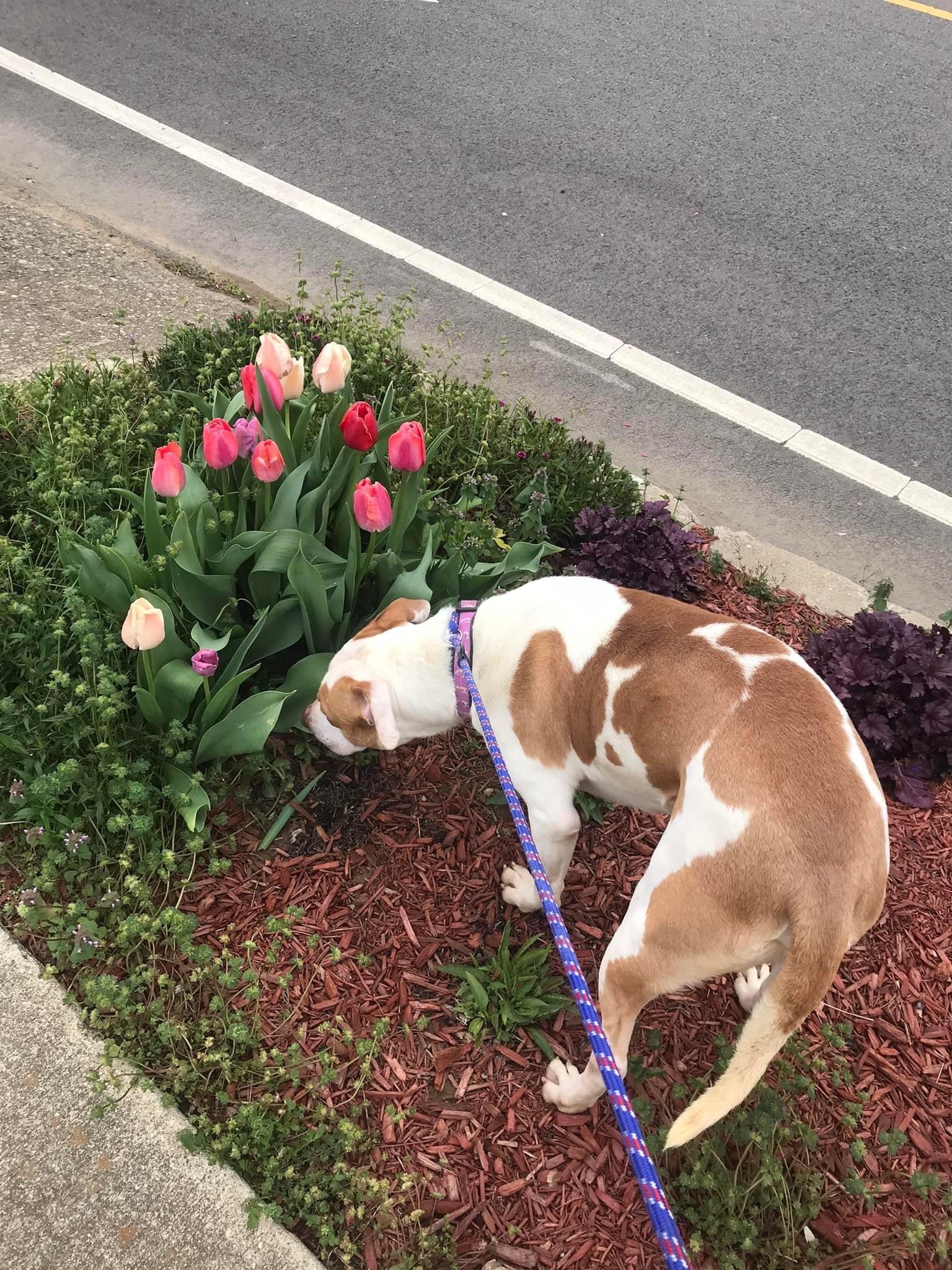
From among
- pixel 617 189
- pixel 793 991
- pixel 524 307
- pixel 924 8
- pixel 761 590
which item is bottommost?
pixel 761 590

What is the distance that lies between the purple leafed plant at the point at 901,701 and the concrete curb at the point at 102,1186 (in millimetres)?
2543

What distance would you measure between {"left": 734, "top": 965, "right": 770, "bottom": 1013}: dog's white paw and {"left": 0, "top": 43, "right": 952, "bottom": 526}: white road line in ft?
10.4

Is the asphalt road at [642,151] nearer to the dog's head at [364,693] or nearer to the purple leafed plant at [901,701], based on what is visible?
the purple leafed plant at [901,701]

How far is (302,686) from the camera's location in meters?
3.05

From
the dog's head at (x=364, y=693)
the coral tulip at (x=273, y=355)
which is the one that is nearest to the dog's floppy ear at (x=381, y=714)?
the dog's head at (x=364, y=693)

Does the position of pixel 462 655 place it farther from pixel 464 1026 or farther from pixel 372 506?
pixel 464 1026

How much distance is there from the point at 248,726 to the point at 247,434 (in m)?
1.00

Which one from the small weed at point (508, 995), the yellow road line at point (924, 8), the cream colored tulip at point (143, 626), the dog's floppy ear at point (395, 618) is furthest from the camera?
the yellow road line at point (924, 8)

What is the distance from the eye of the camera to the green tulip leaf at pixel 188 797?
2.74m

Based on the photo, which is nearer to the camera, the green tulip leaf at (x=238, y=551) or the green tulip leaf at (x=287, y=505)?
the green tulip leaf at (x=238, y=551)

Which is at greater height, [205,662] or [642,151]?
[642,151]

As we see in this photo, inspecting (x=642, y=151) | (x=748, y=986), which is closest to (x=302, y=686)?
(x=748, y=986)

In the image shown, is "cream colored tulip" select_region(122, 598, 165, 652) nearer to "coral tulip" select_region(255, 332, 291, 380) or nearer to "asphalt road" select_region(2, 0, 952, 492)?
"coral tulip" select_region(255, 332, 291, 380)

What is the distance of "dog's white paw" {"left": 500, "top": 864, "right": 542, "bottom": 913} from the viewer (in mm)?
2895
